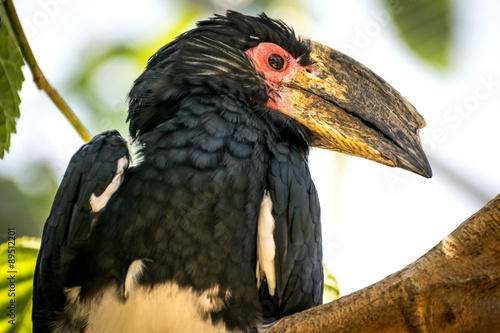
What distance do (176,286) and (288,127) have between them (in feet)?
4.16

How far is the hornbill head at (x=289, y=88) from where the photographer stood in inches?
143

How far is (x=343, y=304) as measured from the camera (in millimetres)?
2270

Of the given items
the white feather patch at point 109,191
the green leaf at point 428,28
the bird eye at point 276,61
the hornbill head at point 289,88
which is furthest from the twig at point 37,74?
the green leaf at point 428,28

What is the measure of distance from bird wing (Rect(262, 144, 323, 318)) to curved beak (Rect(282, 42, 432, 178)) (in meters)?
0.40

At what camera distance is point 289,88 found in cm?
381

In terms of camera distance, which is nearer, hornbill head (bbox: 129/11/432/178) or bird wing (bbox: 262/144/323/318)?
bird wing (bbox: 262/144/323/318)

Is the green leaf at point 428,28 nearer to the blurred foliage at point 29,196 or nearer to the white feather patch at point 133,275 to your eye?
the white feather patch at point 133,275

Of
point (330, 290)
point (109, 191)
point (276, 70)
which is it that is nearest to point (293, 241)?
point (330, 290)

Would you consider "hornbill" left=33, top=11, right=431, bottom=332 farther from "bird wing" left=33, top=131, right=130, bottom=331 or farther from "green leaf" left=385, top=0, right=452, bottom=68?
"green leaf" left=385, top=0, right=452, bottom=68

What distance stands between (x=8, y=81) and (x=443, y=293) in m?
2.22

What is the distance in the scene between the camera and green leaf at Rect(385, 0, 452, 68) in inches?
186

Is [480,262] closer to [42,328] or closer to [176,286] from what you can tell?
[176,286]

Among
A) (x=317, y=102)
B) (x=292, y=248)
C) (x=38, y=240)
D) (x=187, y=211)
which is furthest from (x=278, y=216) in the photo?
(x=38, y=240)

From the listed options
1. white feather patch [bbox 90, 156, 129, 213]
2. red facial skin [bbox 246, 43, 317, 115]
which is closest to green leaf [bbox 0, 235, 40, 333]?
white feather patch [bbox 90, 156, 129, 213]
